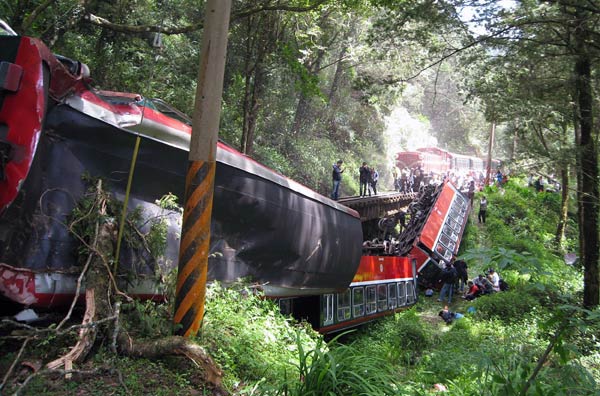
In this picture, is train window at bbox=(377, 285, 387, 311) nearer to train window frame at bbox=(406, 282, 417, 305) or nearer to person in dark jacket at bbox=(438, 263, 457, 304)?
train window frame at bbox=(406, 282, 417, 305)

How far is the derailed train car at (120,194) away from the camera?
3979 mm

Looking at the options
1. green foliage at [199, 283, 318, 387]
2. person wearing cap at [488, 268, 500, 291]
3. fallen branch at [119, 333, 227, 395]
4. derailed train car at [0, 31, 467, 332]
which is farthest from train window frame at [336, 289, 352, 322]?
person wearing cap at [488, 268, 500, 291]

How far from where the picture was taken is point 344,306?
380 inches

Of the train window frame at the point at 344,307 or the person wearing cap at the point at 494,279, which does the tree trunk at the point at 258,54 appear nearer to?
the train window frame at the point at 344,307

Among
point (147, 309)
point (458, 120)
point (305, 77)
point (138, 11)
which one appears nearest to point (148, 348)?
point (147, 309)

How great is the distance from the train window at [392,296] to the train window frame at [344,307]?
8.29 feet

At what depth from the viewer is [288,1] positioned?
37.5 feet

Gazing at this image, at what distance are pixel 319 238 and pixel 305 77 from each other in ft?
21.6

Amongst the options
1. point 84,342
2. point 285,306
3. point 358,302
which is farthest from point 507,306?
point 84,342

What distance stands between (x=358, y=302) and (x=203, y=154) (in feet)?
22.4

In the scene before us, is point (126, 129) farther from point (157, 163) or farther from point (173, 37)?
point (173, 37)

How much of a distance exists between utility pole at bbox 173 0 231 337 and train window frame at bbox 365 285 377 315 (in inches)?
272

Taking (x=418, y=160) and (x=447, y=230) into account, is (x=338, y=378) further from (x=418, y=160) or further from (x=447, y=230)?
(x=418, y=160)

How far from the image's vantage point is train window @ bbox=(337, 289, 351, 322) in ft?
31.0
